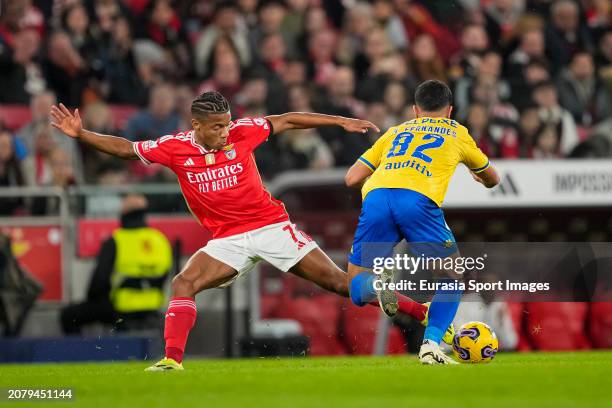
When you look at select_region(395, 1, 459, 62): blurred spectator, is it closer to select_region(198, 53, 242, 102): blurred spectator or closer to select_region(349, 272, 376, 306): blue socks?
select_region(198, 53, 242, 102): blurred spectator

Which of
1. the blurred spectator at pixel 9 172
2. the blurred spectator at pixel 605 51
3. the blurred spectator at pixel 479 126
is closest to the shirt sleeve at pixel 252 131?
the blurred spectator at pixel 9 172

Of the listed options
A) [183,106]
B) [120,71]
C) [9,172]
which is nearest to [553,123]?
[183,106]

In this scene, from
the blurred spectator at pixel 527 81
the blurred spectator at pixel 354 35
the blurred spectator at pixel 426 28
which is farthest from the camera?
the blurred spectator at pixel 426 28

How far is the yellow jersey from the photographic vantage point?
31.9 feet

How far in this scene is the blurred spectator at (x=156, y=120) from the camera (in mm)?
16562

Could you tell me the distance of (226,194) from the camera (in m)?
10.4

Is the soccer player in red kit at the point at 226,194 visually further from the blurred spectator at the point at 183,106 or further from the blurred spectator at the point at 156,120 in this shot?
the blurred spectator at the point at 183,106

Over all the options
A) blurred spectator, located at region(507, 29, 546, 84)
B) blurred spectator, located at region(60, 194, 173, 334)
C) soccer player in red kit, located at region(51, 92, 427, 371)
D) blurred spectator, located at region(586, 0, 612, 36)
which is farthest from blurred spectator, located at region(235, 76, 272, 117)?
soccer player in red kit, located at region(51, 92, 427, 371)

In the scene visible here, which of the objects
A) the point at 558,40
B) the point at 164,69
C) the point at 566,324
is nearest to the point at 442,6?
the point at 558,40

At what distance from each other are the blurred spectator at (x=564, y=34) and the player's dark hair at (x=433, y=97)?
397 inches

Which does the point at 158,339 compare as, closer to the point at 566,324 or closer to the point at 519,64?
the point at 566,324

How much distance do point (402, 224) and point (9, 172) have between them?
7.07m

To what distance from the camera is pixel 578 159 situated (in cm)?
1591

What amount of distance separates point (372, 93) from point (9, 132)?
4.56 m
